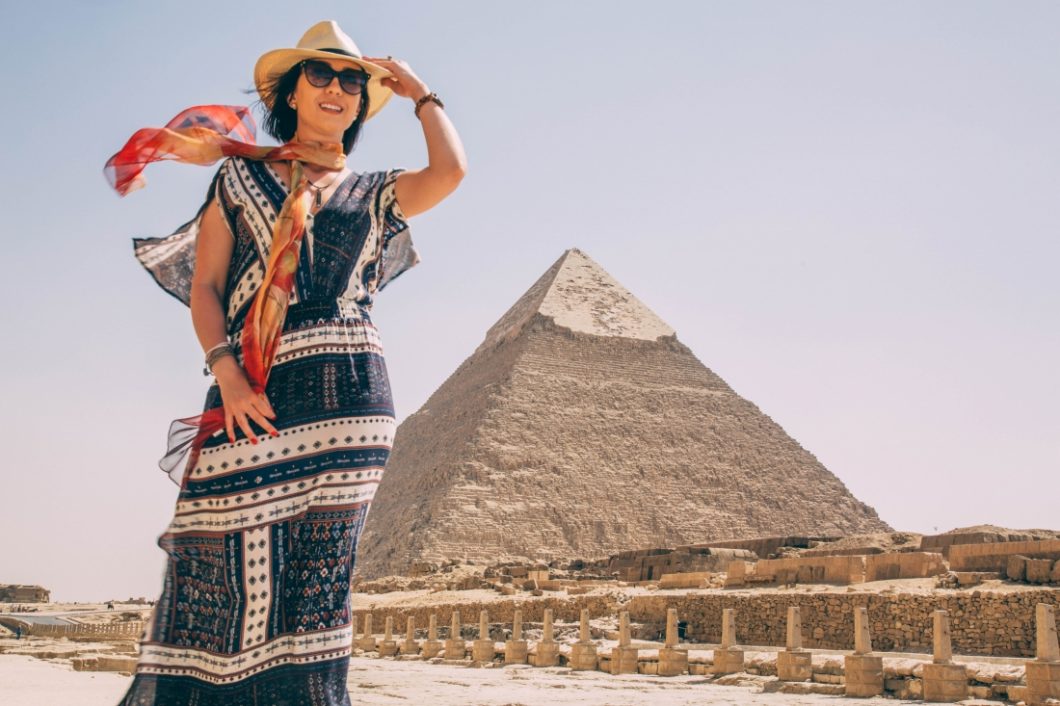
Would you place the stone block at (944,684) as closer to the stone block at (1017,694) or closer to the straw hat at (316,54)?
the stone block at (1017,694)

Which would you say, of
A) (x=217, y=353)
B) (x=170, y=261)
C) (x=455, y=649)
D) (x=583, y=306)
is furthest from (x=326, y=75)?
(x=583, y=306)

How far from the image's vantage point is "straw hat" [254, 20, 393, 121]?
2.78m

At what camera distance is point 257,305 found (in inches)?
102

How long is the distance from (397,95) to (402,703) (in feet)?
16.4

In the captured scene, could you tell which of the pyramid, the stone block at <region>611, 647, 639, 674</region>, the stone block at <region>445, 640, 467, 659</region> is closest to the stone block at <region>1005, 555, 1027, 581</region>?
the stone block at <region>611, 647, 639, 674</region>

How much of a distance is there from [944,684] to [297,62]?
23.1ft

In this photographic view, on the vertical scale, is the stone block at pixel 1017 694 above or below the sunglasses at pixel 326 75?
below

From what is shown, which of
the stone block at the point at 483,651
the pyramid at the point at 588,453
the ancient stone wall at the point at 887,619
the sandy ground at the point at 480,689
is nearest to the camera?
the sandy ground at the point at 480,689

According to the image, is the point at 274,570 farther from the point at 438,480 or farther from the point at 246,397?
the point at 438,480

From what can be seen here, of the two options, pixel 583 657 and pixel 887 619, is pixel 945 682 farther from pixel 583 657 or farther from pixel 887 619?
pixel 887 619

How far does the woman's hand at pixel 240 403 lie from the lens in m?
2.54

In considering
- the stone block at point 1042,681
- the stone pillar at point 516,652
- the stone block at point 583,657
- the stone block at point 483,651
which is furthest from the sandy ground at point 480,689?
the stone block at point 483,651

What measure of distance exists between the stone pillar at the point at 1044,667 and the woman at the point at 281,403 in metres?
6.37

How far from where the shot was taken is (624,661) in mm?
11523
